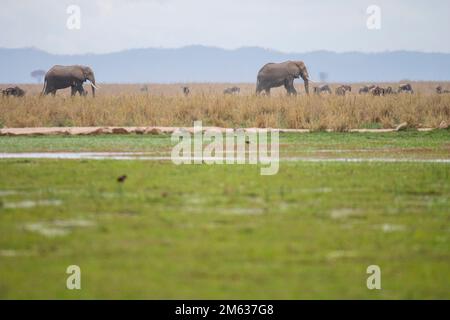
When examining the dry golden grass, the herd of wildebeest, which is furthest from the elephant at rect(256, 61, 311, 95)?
the dry golden grass

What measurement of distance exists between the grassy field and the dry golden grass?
45.2 ft

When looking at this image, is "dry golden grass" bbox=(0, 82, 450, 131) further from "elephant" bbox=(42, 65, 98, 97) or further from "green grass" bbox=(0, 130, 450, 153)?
"elephant" bbox=(42, 65, 98, 97)

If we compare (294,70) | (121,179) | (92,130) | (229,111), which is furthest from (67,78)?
(121,179)

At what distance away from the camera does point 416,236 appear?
45.4 ft

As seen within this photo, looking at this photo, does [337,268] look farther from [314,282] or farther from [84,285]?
[84,285]

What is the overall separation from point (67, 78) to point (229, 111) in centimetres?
2147

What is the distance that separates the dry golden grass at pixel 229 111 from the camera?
36.8m

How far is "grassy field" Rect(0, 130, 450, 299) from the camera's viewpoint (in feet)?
36.8

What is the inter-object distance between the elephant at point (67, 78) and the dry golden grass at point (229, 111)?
56.1 feet

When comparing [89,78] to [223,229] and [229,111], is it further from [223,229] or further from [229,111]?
[223,229]

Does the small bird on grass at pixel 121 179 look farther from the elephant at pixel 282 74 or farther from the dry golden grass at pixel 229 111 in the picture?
the elephant at pixel 282 74

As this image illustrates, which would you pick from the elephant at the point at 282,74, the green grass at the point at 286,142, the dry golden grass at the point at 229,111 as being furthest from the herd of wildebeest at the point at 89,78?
the green grass at the point at 286,142

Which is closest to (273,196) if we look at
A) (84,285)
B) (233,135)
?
(84,285)
